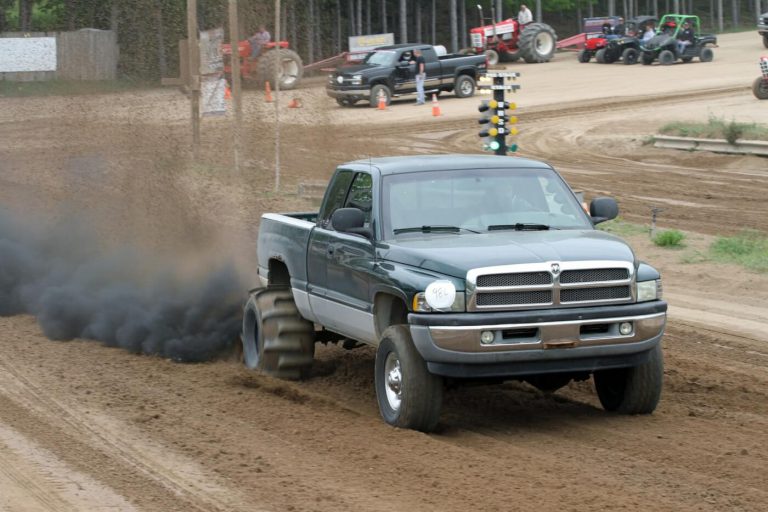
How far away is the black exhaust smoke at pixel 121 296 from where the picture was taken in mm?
11000

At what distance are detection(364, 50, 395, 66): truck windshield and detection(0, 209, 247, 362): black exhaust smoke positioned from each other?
88.7 ft

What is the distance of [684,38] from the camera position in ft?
163

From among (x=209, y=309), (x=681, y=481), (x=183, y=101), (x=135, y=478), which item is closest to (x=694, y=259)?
(x=209, y=309)


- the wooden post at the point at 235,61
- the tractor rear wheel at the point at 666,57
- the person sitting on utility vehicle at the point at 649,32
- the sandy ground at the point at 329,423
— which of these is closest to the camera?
the sandy ground at the point at 329,423

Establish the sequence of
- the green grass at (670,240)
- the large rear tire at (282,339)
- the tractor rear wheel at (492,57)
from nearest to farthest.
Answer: the large rear tire at (282,339), the green grass at (670,240), the tractor rear wheel at (492,57)

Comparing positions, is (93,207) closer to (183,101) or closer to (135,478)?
(135,478)

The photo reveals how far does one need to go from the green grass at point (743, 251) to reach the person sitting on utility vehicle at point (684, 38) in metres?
34.0

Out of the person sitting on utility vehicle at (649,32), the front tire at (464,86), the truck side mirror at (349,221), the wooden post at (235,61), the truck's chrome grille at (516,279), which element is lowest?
the truck's chrome grille at (516,279)

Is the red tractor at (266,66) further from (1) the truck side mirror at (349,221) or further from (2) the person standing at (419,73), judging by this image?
(1) the truck side mirror at (349,221)

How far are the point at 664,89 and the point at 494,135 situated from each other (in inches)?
933

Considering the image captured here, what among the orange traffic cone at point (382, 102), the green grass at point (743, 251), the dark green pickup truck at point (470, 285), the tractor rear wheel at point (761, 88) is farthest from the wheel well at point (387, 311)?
the orange traffic cone at point (382, 102)

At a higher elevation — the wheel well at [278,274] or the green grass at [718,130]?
the green grass at [718,130]

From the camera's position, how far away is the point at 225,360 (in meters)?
10.9

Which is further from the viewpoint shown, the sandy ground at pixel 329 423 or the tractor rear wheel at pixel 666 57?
the tractor rear wheel at pixel 666 57
